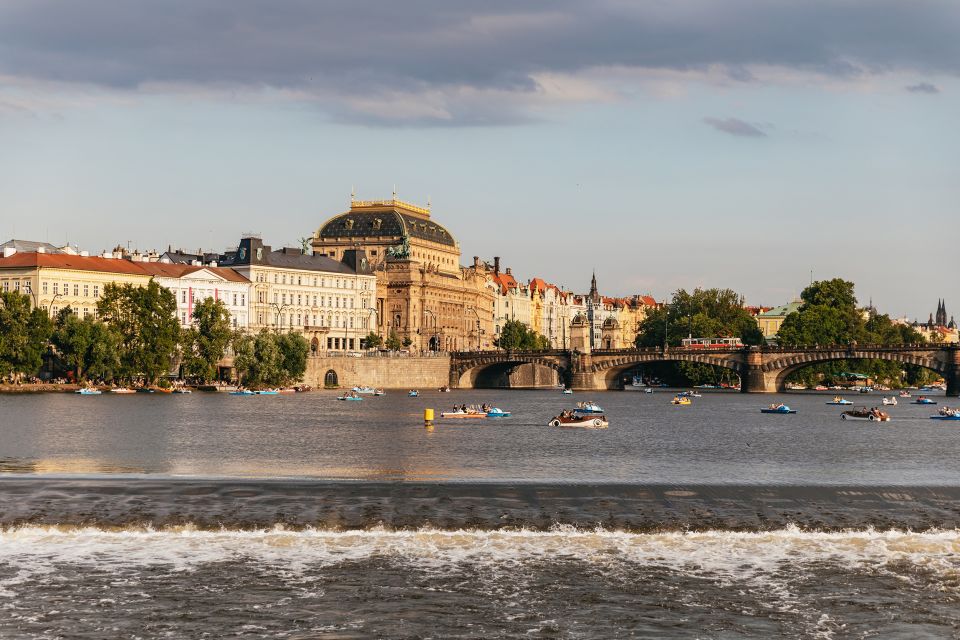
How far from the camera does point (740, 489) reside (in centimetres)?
4991

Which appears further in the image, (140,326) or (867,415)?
(140,326)

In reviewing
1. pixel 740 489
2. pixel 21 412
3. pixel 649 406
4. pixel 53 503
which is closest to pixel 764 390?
pixel 649 406

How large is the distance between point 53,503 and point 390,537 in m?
12.3

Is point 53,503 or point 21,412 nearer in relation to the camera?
point 53,503

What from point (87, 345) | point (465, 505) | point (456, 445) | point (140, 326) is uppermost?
point (140, 326)

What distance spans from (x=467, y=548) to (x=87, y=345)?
124 meters

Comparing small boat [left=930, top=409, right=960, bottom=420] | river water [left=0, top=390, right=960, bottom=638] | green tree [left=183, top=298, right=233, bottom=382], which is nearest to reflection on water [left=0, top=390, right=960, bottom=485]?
river water [left=0, top=390, right=960, bottom=638]

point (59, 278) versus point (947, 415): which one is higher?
point (59, 278)

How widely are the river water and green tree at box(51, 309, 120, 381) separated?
86.1 meters

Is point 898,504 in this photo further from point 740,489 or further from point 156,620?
point 156,620

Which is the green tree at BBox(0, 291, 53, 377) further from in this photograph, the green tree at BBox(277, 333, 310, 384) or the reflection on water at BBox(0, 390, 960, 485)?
the green tree at BBox(277, 333, 310, 384)

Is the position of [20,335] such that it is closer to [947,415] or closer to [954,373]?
[947,415]

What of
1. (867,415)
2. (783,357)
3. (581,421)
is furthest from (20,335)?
(783,357)

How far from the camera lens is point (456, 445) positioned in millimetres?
81812
